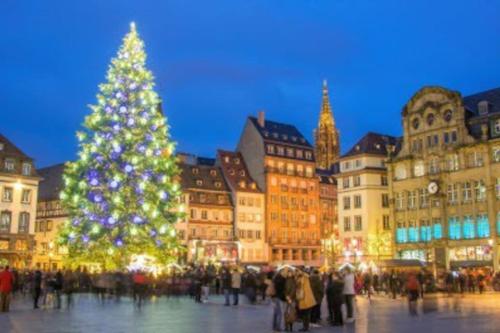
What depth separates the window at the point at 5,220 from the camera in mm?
70131

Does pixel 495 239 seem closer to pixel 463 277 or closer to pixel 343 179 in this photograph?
pixel 463 277

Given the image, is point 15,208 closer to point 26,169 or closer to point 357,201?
point 26,169

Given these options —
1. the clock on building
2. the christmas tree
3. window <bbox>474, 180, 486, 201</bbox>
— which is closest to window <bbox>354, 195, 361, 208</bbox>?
the clock on building

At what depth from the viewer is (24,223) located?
7200cm

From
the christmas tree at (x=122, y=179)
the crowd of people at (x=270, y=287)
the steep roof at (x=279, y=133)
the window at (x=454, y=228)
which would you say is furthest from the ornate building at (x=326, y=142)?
the christmas tree at (x=122, y=179)

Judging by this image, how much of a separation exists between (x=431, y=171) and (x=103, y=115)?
42.7 metres

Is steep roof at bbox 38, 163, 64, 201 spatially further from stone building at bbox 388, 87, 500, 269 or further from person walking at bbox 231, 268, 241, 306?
person walking at bbox 231, 268, 241, 306

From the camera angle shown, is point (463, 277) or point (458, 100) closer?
point (463, 277)

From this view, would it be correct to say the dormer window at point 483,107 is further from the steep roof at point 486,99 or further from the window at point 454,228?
the window at point 454,228

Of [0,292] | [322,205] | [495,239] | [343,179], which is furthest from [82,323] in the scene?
[322,205]

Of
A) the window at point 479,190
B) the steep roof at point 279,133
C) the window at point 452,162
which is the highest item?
the steep roof at point 279,133

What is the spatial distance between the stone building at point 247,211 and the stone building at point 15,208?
3043 centimetres

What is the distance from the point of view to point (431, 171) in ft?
224

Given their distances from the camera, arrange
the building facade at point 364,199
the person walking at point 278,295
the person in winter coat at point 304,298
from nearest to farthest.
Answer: the person walking at point 278,295 < the person in winter coat at point 304,298 < the building facade at point 364,199
